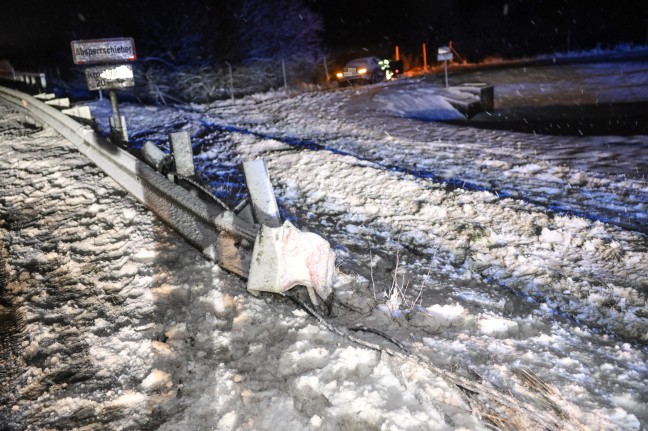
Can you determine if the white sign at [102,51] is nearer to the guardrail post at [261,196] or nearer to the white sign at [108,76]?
the white sign at [108,76]

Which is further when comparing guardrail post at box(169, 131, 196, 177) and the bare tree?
the bare tree

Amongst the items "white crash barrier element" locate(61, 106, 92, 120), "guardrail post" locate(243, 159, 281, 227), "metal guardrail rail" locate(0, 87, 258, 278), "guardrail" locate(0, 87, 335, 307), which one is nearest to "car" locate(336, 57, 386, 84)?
"white crash barrier element" locate(61, 106, 92, 120)

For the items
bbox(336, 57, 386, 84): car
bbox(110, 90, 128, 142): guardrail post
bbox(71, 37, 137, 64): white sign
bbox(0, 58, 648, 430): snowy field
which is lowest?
bbox(0, 58, 648, 430): snowy field

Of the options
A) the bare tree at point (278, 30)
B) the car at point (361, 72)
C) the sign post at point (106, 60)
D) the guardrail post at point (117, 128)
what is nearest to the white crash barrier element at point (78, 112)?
the guardrail post at point (117, 128)

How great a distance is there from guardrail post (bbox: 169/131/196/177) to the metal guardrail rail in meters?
0.41

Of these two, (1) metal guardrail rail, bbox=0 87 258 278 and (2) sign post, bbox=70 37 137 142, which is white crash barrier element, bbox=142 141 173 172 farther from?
(2) sign post, bbox=70 37 137 142

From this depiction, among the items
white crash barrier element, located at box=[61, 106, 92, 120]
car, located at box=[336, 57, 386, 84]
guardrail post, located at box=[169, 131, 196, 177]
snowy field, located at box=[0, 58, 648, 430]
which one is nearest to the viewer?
snowy field, located at box=[0, 58, 648, 430]

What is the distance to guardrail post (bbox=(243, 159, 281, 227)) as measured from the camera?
4340mm

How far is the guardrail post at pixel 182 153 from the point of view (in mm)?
5512

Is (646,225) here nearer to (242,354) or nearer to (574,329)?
(574,329)

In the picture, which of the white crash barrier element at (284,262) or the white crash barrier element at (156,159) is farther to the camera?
the white crash barrier element at (156,159)

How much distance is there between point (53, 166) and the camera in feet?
21.6

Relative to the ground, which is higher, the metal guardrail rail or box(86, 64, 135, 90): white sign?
box(86, 64, 135, 90): white sign

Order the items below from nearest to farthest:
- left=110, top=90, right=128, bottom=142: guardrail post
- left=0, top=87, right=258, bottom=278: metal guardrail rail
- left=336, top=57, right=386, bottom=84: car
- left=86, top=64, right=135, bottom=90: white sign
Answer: left=0, top=87, right=258, bottom=278: metal guardrail rail
left=86, top=64, right=135, bottom=90: white sign
left=110, top=90, right=128, bottom=142: guardrail post
left=336, top=57, right=386, bottom=84: car
